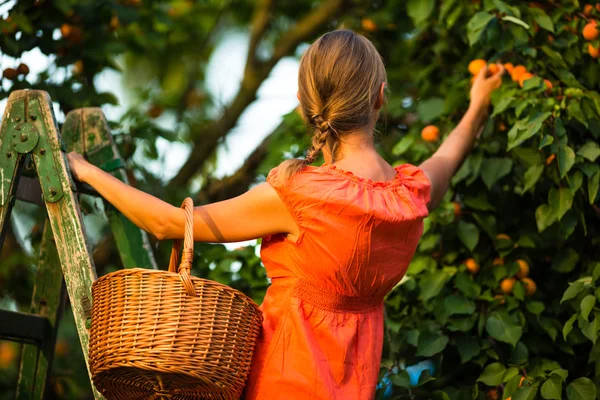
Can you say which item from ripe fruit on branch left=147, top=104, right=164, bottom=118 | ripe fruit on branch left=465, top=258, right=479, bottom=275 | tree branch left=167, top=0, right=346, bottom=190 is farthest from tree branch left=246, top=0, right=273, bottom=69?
ripe fruit on branch left=465, top=258, right=479, bottom=275

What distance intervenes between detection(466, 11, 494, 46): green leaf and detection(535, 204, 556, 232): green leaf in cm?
57

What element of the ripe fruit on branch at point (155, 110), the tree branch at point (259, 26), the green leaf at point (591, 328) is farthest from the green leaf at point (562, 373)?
the ripe fruit on branch at point (155, 110)

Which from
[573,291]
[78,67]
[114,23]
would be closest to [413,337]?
[573,291]

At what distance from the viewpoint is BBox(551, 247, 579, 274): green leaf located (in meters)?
2.82

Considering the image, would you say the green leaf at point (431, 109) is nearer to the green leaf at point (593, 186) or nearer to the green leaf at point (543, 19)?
the green leaf at point (543, 19)

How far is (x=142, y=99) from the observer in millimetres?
4266

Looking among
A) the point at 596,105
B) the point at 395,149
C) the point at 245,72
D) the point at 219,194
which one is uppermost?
the point at 596,105

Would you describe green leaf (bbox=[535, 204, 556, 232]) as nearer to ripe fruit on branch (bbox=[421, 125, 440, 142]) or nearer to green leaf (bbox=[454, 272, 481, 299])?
green leaf (bbox=[454, 272, 481, 299])

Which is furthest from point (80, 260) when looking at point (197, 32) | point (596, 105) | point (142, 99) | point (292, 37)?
point (197, 32)

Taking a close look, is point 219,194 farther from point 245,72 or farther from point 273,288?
point 273,288

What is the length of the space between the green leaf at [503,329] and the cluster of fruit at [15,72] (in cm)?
187

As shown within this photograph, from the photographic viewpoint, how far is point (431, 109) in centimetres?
308

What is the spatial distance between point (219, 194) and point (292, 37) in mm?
961

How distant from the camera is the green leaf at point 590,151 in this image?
101 inches
